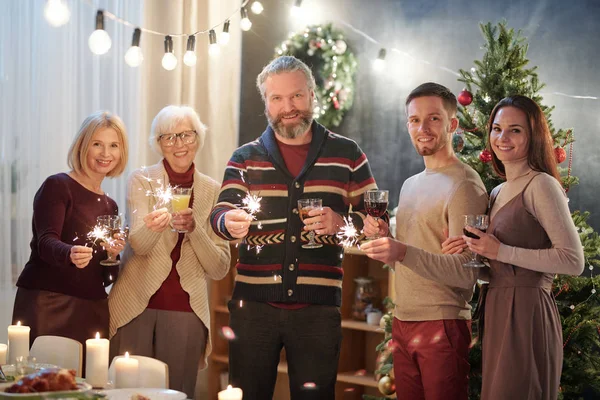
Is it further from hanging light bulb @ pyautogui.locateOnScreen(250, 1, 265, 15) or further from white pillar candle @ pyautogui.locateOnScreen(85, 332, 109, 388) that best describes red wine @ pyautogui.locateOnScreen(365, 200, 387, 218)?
hanging light bulb @ pyautogui.locateOnScreen(250, 1, 265, 15)

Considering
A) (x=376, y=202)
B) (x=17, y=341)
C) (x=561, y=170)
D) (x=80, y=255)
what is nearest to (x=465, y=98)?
(x=561, y=170)

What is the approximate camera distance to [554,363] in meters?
2.97

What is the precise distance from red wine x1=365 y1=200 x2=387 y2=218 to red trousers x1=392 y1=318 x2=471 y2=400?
462mm

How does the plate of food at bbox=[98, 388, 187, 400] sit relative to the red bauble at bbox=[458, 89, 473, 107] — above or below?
below

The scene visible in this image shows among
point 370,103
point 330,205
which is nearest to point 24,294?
point 330,205

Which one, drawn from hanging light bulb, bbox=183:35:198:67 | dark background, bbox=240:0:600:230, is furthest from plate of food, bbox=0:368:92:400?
dark background, bbox=240:0:600:230

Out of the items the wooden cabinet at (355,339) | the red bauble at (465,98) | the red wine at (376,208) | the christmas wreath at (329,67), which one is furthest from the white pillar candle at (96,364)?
the christmas wreath at (329,67)

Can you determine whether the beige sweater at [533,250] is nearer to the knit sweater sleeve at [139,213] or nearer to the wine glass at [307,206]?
the wine glass at [307,206]

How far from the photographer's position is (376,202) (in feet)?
9.94

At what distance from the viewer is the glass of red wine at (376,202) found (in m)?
3.03

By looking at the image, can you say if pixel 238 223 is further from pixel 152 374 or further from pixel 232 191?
pixel 152 374

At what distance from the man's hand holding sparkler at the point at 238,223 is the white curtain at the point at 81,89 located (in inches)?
76.4

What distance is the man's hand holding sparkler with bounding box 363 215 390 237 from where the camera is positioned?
308cm

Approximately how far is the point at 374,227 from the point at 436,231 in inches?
10.5
